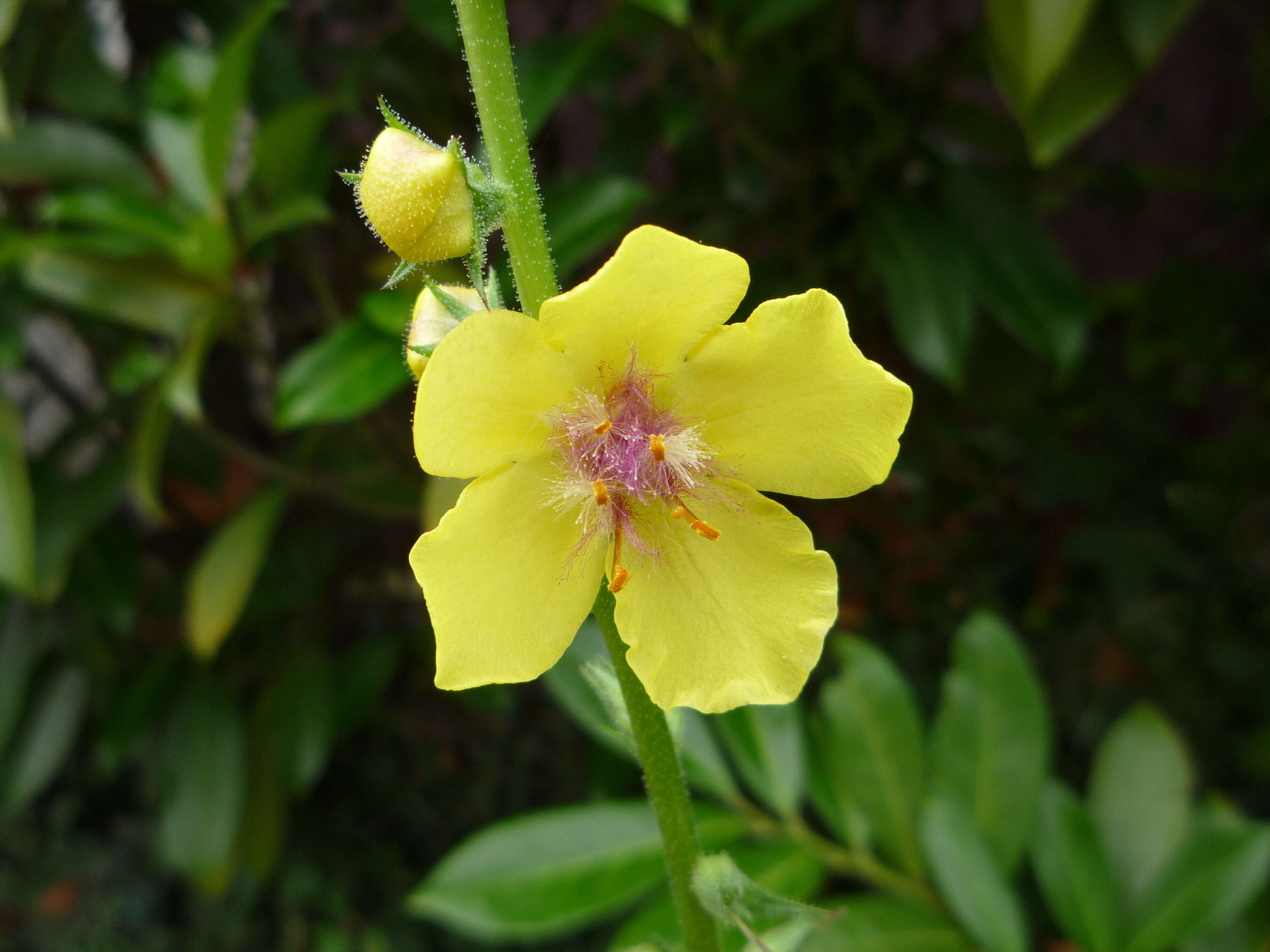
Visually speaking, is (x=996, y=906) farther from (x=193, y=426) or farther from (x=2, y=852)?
(x=2, y=852)

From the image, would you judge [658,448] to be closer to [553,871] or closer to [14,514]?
[553,871]

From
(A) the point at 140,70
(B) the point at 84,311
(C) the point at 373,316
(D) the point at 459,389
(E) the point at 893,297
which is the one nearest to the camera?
(D) the point at 459,389

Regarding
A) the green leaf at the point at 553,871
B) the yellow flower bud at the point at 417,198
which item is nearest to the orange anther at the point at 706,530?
the yellow flower bud at the point at 417,198

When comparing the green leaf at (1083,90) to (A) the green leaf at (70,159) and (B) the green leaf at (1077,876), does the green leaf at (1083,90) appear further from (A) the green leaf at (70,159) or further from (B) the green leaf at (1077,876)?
(A) the green leaf at (70,159)

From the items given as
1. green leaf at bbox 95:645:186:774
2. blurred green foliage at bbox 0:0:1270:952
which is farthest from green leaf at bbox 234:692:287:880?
green leaf at bbox 95:645:186:774

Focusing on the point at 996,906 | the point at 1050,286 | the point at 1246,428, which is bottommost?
the point at 1246,428

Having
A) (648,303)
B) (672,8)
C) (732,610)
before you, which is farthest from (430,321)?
(672,8)

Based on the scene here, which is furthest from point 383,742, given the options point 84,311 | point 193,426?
point 84,311
